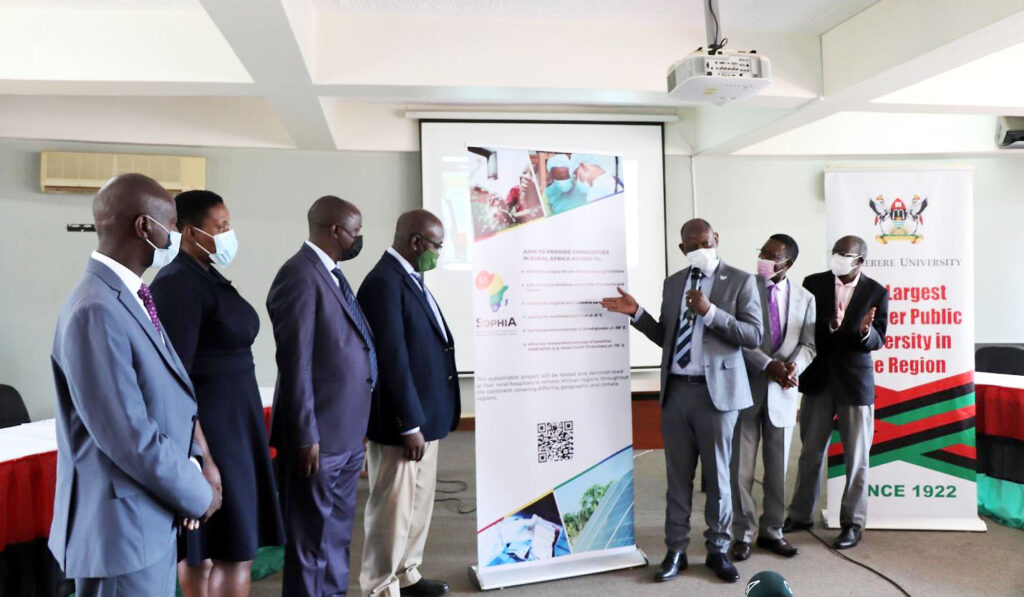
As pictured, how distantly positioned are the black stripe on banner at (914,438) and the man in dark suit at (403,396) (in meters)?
2.40

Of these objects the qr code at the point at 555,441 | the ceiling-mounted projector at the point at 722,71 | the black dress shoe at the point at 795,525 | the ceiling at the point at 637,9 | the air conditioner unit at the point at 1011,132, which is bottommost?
the black dress shoe at the point at 795,525

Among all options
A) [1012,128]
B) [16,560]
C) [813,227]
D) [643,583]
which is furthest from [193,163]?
[1012,128]

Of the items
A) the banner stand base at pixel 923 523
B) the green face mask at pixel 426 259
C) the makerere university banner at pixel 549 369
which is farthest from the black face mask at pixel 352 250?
the banner stand base at pixel 923 523

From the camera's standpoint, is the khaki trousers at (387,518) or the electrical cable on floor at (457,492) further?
the electrical cable on floor at (457,492)

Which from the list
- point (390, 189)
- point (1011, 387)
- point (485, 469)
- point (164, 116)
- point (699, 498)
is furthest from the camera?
point (390, 189)

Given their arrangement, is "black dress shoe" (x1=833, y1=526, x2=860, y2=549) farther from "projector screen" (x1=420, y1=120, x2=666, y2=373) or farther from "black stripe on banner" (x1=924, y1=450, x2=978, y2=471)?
"projector screen" (x1=420, y1=120, x2=666, y2=373)

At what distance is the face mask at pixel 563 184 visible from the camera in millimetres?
3266

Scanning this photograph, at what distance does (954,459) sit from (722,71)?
271cm

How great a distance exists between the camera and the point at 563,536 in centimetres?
328

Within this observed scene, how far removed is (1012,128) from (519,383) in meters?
6.56

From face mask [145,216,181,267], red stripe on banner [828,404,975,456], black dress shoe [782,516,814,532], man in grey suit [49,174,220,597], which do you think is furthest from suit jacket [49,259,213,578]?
red stripe on banner [828,404,975,456]

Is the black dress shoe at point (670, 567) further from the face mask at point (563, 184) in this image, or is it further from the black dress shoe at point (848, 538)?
the face mask at point (563, 184)

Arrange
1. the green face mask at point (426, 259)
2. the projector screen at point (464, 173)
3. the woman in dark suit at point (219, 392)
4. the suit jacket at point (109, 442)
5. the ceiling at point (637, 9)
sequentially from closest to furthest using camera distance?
the suit jacket at point (109, 442), the woman in dark suit at point (219, 392), the green face mask at point (426, 259), the ceiling at point (637, 9), the projector screen at point (464, 173)

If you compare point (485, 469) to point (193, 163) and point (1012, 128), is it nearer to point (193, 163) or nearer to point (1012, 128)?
point (193, 163)
